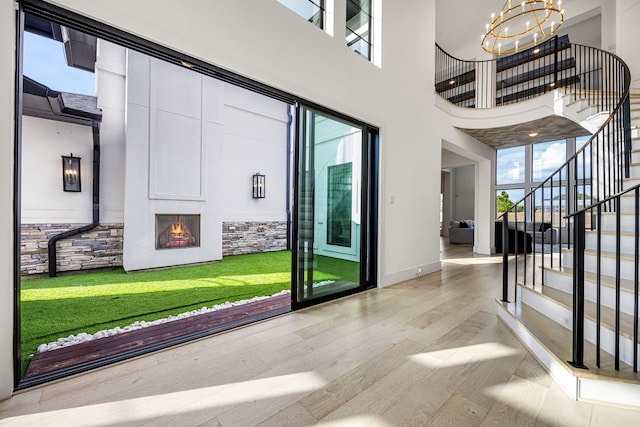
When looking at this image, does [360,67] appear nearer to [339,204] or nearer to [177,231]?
[339,204]

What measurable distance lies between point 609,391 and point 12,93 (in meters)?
3.74

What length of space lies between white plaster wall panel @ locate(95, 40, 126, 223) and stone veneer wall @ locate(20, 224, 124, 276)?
30 cm

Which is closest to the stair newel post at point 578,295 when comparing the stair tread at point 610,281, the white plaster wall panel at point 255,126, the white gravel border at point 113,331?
the stair tread at point 610,281

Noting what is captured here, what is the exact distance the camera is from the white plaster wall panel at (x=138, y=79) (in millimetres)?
4699

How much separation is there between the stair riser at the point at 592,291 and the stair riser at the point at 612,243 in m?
0.54

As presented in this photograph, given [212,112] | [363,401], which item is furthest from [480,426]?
[212,112]

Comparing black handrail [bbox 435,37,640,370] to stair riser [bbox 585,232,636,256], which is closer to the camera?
black handrail [bbox 435,37,640,370]

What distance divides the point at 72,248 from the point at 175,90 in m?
3.29

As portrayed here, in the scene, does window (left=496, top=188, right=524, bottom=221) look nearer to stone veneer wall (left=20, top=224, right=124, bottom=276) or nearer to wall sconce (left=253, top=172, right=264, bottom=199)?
wall sconce (left=253, top=172, right=264, bottom=199)

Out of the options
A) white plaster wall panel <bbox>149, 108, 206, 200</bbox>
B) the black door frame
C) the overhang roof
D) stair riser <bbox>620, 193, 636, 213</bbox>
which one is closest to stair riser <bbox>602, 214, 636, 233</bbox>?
stair riser <bbox>620, 193, 636, 213</bbox>

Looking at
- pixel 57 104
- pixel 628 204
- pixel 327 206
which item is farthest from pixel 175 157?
pixel 628 204

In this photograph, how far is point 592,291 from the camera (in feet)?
7.41

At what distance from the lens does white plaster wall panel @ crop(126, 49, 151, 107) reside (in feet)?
15.4

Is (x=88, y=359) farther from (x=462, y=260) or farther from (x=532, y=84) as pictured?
(x=532, y=84)
